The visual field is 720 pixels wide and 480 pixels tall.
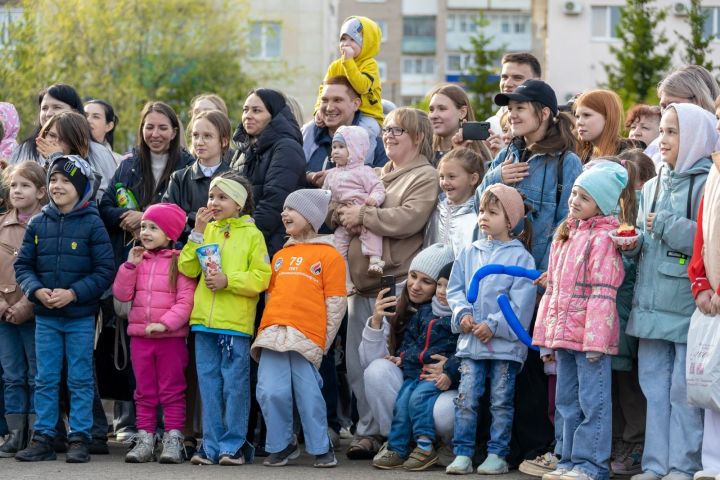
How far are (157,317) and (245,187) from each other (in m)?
1.13

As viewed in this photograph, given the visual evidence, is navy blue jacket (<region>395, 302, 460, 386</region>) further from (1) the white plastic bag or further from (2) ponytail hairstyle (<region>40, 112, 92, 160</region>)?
(2) ponytail hairstyle (<region>40, 112, 92, 160</region>)

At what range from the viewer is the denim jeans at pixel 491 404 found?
9.40m

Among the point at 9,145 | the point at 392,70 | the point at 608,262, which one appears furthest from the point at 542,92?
the point at 392,70

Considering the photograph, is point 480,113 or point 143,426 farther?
point 480,113

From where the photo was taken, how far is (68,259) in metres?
10.1

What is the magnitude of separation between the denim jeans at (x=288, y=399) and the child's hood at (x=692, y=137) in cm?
293

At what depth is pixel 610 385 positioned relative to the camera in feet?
29.3

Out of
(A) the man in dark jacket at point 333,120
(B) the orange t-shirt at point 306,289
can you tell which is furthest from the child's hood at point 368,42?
(B) the orange t-shirt at point 306,289

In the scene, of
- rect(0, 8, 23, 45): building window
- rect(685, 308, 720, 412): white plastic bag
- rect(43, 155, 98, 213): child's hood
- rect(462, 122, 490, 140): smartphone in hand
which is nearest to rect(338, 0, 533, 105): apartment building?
rect(0, 8, 23, 45): building window

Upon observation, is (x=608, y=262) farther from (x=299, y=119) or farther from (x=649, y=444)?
(x=299, y=119)

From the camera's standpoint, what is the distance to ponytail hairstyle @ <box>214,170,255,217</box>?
10227 mm

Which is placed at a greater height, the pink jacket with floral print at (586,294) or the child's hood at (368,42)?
the child's hood at (368,42)

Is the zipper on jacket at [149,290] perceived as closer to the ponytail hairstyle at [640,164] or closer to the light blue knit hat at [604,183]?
the light blue knit hat at [604,183]

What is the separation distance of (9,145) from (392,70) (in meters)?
78.9
